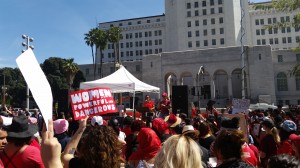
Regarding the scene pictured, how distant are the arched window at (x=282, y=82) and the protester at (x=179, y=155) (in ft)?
195

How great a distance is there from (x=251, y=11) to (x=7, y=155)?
84.3 m

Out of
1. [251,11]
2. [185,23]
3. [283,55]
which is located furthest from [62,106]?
[251,11]

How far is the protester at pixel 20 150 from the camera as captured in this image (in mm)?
3076

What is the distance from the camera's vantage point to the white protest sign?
7.68ft

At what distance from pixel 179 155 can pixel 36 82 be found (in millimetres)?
1307

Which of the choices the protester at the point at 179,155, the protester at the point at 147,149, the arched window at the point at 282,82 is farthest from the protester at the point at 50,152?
the arched window at the point at 282,82

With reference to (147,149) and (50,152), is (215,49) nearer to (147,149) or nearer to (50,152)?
(147,149)

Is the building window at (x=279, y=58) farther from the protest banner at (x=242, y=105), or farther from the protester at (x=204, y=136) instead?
the protester at (x=204, y=136)

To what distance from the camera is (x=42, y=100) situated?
7.76 feet

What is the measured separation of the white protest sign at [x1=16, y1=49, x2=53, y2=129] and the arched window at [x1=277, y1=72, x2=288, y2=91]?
59.9 m

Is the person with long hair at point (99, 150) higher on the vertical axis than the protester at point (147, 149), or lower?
higher

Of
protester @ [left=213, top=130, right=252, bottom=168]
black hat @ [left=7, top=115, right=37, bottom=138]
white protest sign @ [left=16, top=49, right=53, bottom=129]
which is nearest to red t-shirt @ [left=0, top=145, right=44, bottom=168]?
black hat @ [left=7, top=115, right=37, bottom=138]

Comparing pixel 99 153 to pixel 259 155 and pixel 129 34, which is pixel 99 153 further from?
pixel 129 34

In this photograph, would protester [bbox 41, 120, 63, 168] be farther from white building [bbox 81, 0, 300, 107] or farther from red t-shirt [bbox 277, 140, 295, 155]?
white building [bbox 81, 0, 300, 107]
